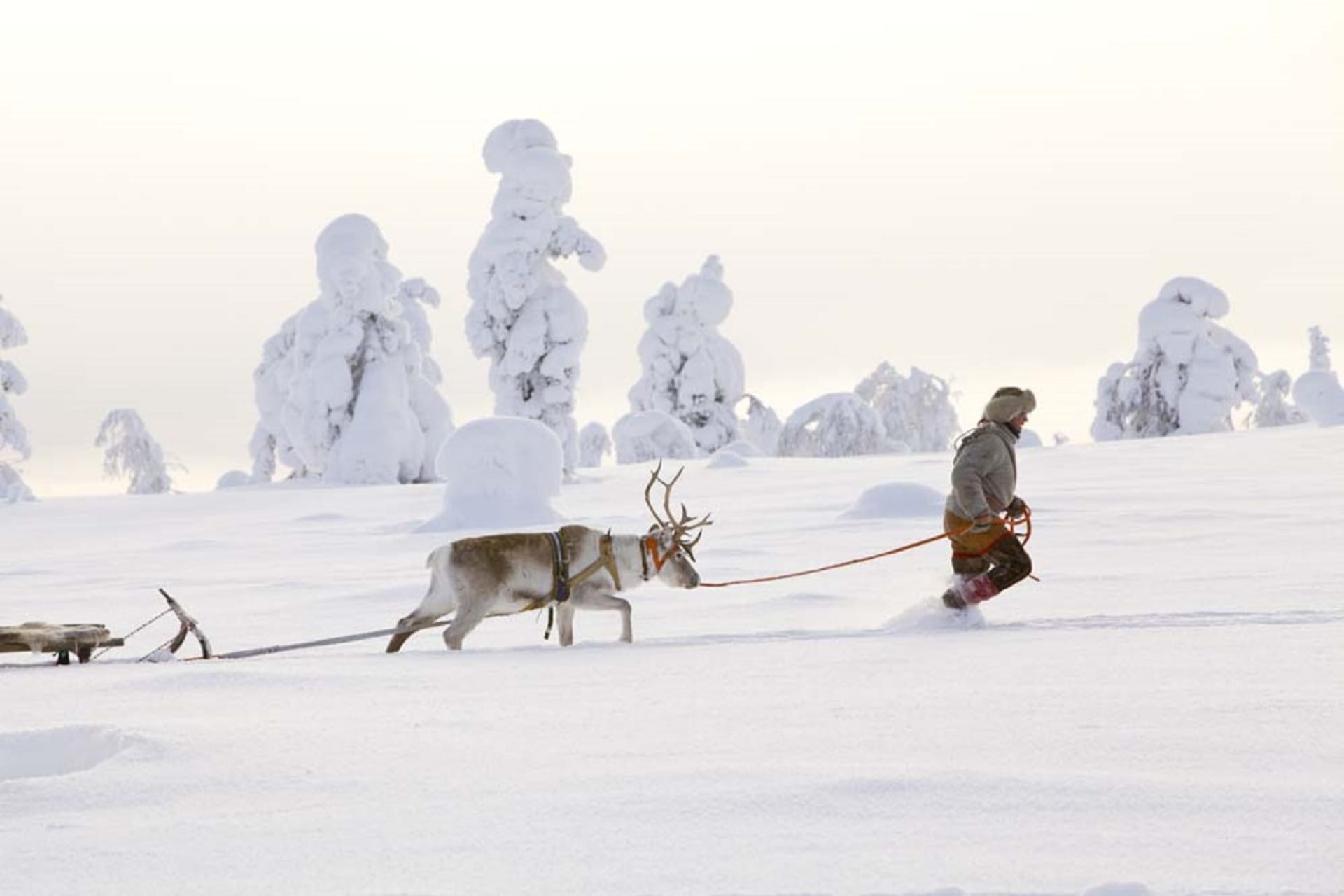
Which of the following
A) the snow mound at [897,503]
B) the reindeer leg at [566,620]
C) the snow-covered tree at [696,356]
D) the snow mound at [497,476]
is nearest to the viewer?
the reindeer leg at [566,620]

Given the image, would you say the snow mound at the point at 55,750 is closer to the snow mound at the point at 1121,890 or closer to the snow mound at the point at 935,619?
the snow mound at the point at 1121,890

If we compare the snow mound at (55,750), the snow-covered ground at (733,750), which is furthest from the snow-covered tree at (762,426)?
the snow mound at (55,750)

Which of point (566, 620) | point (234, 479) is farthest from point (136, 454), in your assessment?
point (566, 620)

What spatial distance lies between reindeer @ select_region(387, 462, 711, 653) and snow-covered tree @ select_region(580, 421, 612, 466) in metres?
44.5

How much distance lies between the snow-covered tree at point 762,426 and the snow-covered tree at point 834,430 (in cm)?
205

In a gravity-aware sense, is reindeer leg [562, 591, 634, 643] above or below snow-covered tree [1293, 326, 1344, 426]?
below

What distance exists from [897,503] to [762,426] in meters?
31.5

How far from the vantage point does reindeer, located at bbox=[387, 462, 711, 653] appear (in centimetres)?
770

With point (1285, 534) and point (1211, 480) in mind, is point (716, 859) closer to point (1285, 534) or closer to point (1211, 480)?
point (1285, 534)

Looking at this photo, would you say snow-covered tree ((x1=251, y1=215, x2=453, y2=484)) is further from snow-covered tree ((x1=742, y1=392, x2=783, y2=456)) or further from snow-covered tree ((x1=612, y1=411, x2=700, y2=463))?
snow-covered tree ((x1=742, y1=392, x2=783, y2=456))

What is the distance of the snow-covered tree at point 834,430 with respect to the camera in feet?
146

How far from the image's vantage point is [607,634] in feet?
29.0

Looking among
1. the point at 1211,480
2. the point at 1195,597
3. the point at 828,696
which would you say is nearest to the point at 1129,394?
the point at 1211,480

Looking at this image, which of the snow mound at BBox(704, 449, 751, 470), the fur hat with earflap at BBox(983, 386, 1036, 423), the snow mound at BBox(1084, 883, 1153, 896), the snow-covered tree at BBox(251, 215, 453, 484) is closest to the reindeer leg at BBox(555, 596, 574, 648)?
the fur hat with earflap at BBox(983, 386, 1036, 423)
